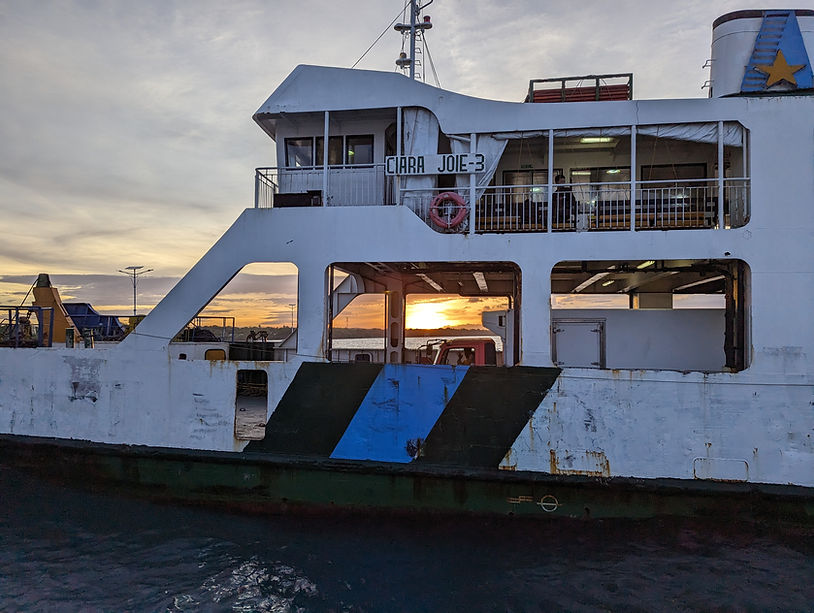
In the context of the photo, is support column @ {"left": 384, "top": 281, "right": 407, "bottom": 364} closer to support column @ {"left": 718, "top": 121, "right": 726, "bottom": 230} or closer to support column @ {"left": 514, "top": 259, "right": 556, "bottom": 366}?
support column @ {"left": 514, "top": 259, "right": 556, "bottom": 366}

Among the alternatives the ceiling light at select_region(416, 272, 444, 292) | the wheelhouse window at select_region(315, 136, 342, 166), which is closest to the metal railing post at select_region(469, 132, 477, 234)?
the wheelhouse window at select_region(315, 136, 342, 166)

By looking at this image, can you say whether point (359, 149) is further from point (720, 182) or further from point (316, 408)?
point (720, 182)

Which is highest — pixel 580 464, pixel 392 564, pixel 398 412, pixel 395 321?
pixel 395 321

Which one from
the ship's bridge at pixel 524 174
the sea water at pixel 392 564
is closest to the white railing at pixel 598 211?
the ship's bridge at pixel 524 174

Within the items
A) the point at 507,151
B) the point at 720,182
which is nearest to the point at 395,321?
the point at 507,151

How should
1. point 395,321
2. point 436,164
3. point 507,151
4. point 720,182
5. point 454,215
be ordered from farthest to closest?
1. point 395,321
2. point 507,151
3. point 436,164
4. point 454,215
5. point 720,182

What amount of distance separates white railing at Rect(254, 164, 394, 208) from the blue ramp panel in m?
3.19

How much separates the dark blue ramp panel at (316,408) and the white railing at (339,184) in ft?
9.76

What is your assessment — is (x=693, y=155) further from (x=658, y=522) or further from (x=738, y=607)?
(x=738, y=607)

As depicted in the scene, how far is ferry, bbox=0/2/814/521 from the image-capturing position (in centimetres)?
665

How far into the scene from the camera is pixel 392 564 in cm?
632

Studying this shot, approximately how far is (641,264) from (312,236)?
541 centimetres

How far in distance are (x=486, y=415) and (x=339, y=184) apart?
4.68 metres

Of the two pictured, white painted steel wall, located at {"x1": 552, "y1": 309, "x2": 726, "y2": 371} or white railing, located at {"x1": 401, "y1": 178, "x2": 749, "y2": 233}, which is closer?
white railing, located at {"x1": 401, "y1": 178, "x2": 749, "y2": 233}
